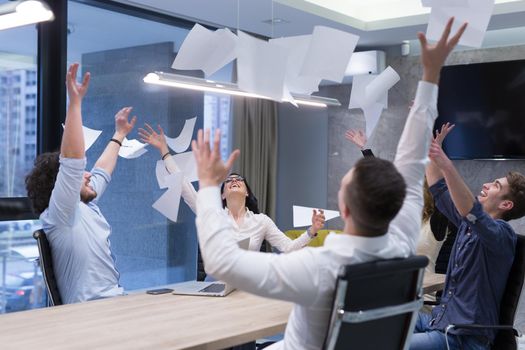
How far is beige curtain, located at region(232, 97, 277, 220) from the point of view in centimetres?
638

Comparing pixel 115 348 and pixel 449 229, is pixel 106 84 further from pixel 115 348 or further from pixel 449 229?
pixel 115 348

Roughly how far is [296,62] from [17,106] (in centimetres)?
248

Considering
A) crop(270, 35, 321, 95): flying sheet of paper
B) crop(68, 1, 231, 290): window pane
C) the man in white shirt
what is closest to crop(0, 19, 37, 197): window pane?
crop(68, 1, 231, 290): window pane

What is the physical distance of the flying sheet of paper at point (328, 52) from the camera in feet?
9.14

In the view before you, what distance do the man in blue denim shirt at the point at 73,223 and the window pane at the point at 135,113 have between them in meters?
2.15

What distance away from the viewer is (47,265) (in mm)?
2893

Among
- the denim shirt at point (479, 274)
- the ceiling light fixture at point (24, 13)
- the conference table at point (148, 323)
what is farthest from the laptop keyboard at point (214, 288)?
the ceiling light fixture at point (24, 13)

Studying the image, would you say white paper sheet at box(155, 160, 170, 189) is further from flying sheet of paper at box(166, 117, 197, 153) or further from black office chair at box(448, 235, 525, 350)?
black office chair at box(448, 235, 525, 350)

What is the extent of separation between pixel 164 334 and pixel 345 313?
0.84 m

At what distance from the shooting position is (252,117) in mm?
6484

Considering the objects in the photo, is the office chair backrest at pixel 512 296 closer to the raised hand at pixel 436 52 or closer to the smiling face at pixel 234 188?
the raised hand at pixel 436 52

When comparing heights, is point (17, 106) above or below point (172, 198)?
above


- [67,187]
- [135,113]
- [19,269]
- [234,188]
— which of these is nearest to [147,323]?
[67,187]

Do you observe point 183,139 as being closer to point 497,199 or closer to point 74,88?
point 74,88
